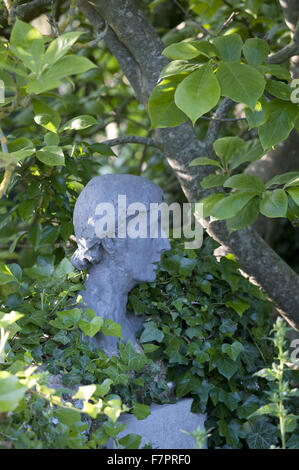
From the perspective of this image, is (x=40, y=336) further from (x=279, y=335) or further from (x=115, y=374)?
(x=279, y=335)

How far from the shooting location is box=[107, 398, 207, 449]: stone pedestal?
5.42ft

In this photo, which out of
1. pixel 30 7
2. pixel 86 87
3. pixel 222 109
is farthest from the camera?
pixel 86 87

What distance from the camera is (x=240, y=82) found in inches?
54.9

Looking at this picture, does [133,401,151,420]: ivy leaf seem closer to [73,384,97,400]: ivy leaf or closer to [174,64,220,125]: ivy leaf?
[73,384,97,400]: ivy leaf

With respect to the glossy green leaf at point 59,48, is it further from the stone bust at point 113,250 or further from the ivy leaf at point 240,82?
the stone bust at point 113,250

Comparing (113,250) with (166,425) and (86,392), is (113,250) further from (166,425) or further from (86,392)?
(86,392)

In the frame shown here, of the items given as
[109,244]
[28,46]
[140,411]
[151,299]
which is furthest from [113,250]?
[28,46]

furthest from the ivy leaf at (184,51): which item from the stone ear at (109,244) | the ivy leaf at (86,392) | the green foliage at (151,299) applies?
the ivy leaf at (86,392)

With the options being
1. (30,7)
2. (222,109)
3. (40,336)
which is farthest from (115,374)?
(30,7)

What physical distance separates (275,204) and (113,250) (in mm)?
510

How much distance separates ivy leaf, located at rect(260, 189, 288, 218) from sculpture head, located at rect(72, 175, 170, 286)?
380mm

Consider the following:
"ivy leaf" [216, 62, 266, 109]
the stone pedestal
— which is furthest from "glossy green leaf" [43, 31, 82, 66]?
the stone pedestal

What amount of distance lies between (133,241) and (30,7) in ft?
2.89
